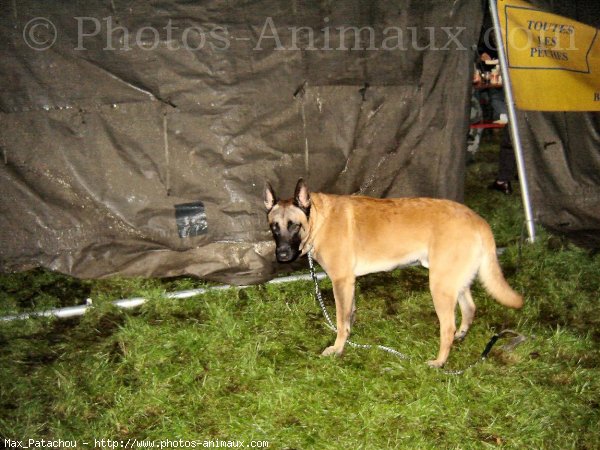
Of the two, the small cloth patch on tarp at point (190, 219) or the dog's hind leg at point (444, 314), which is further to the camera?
the small cloth patch on tarp at point (190, 219)

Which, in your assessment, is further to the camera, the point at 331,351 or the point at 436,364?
the point at 331,351

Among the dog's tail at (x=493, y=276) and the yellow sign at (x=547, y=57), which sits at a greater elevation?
the yellow sign at (x=547, y=57)

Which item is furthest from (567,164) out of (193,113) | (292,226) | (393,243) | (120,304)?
(120,304)

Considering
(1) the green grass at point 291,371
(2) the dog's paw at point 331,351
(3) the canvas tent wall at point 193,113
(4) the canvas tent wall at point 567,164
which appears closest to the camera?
(1) the green grass at point 291,371

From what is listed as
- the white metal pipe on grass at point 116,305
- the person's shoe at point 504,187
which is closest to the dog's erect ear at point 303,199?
the white metal pipe on grass at point 116,305

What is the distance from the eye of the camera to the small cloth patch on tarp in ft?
15.4

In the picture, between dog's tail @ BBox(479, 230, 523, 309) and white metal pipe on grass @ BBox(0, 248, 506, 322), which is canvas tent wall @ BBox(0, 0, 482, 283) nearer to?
white metal pipe on grass @ BBox(0, 248, 506, 322)

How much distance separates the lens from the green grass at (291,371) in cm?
283

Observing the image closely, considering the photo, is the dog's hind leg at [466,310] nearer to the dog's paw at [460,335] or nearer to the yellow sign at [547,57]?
the dog's paw at [460,335]

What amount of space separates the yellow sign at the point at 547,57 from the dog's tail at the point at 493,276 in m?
2.60

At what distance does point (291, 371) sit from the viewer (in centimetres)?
341

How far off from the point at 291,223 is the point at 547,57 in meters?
4.04

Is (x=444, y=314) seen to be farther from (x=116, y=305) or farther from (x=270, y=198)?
Answer: (x=116, y=305)

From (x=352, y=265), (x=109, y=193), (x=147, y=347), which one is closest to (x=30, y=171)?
(x=109, y=193)
